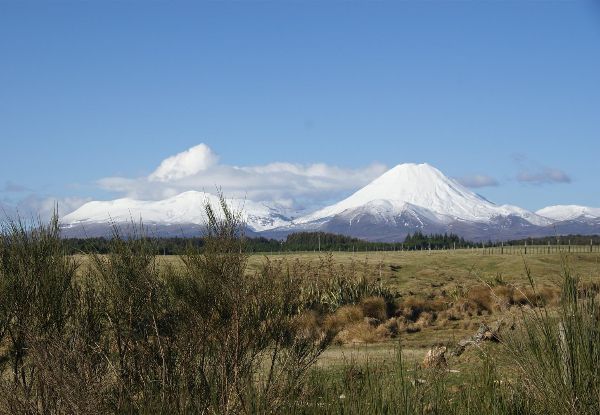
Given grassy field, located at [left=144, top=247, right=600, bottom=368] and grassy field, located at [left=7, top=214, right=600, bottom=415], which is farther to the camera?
grassy field, located at [left=144, top=247, right=600, bottom=368]

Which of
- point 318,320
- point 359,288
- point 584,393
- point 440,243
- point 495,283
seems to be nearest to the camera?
point 584,393

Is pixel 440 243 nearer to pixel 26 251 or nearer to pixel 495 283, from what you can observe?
pixel 495 283

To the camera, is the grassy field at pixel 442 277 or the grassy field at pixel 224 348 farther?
the grassy field at pixel 442 277

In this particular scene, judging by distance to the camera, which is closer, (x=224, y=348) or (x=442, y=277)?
(x=224, y=348)

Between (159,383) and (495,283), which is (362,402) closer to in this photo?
(159,383)

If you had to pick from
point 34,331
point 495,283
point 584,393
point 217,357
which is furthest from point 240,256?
point 495,283

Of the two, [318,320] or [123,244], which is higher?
[123,244]

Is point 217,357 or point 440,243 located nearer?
point 217,357

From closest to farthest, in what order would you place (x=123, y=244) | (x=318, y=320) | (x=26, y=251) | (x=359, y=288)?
(x=26, y=251), (x=123, y=244), (x=318, y=320), (x=359, y=288)

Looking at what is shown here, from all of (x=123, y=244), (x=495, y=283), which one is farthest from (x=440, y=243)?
(x=123, y=244)

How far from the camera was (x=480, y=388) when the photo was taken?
6625 mm

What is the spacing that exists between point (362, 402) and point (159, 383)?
10.00 ft

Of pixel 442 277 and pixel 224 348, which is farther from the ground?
pixel 224 348

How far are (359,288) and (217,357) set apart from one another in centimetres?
2236
